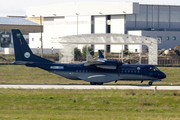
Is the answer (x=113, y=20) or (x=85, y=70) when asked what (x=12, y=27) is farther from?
(x=85, y=70)

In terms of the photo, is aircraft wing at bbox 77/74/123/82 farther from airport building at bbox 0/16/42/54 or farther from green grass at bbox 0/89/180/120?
airport building at bbox 0/16/42/54

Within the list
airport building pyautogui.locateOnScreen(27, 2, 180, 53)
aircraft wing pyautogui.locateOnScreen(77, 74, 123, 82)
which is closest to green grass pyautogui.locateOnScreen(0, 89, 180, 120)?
aircraft wing pyautogui.locateOnScreen(77, 74, 123, 82)

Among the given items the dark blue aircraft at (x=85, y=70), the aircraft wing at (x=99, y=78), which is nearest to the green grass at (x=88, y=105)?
the aircraft wing at (x=99, y=78)

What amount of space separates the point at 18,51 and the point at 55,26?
71.6 m

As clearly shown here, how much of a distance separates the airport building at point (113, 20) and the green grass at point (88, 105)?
61419mm

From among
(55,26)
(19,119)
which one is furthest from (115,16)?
(19,119)

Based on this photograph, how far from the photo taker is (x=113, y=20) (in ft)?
314

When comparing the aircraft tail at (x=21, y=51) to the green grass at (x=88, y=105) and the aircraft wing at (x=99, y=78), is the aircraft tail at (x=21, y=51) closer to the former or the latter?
the aircraft wing at (x=99, y=78)

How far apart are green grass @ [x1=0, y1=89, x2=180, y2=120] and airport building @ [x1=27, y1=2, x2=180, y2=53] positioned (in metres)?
→ 61.4

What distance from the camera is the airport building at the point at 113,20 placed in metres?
94.2

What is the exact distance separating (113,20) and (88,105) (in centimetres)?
7240

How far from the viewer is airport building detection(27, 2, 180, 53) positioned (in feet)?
309

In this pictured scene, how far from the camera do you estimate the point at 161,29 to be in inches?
4085

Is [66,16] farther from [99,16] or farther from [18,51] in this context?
[18,51]
